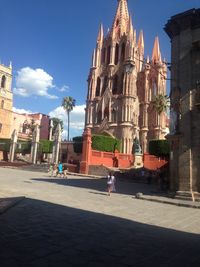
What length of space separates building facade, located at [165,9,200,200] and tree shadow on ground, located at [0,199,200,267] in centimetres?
778

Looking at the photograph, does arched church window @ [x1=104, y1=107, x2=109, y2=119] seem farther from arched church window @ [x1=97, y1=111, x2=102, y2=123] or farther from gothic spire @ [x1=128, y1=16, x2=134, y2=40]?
gothic spire @ [x1=128, y1=16, x2=134, y2=40]

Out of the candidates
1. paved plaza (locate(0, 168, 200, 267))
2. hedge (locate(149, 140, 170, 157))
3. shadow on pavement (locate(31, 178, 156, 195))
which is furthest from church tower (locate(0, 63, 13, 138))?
paved plaza (locate(0, 168, 200, 267))

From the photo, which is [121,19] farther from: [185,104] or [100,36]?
[185,104]

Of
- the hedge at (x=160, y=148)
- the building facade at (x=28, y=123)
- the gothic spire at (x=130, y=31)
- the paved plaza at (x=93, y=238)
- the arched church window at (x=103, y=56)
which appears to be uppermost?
the gothic spire at (x=130, y=31)

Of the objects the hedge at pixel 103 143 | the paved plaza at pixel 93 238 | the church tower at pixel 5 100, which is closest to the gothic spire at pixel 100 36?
the church tower at pixel 5 100

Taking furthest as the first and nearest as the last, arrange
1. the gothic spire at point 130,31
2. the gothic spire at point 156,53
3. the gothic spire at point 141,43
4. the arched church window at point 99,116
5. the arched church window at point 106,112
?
1. the gothic spire at point 156,53
2. the gothic spire at point 141,43
3. the gothic spire at point 130,31
4. the arched church window at point 99,116
5. the arched church window at point 106,112

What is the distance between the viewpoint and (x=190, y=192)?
1437 cm

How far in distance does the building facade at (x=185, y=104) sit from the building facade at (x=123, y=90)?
38180 millimetres

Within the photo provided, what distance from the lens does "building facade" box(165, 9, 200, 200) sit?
48.4 ft

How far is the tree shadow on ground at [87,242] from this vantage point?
441cm

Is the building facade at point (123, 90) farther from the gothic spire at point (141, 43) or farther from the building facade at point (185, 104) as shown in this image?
the building facade at point (185, 104)

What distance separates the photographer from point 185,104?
15555 mm

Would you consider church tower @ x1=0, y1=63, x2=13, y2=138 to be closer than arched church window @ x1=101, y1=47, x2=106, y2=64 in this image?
Yes

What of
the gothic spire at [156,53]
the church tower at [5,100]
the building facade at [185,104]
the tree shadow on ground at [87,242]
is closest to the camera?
the tree shadow on ground at [87,242]
